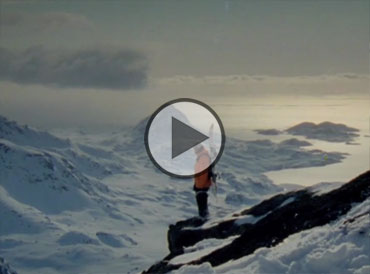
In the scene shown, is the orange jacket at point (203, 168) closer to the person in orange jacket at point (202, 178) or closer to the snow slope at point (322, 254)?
the person in orange jacket at point (202, 178)

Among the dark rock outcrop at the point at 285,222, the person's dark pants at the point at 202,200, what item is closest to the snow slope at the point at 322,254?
the dark rock outcrop at the point at 285,222

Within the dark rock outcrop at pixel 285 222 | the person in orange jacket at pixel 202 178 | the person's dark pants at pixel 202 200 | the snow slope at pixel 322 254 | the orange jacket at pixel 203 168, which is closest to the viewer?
the snow slope at pixel 322 254

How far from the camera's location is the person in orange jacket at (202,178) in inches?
821

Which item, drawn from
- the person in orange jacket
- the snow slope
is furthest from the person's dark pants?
the snow slope

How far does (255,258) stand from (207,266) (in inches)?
46.7

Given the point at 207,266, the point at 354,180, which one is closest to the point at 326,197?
the point at 354,180

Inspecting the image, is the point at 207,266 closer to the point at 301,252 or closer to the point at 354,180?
the point at 301,252

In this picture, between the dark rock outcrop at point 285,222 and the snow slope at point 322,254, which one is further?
the dark rock outcrop at point 285,222

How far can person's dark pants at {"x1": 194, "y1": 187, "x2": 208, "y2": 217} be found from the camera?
23.2 m

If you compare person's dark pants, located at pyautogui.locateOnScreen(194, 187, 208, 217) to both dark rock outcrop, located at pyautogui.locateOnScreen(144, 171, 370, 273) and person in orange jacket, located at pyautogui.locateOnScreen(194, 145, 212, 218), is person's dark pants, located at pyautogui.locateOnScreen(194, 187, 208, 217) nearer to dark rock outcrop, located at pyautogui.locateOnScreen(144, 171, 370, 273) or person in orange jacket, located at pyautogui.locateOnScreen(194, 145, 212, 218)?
person in orange jacket, located at pyautogui.locateOnScreen(194, 145, 212, 218)

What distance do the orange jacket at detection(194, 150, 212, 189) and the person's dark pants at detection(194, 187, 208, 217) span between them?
26 centimetres

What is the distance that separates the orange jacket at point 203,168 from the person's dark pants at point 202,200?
26 centimetres

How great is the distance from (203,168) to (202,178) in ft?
3.43

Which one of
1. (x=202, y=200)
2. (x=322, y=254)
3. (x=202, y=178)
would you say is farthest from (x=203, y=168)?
(x=322, y=254)
